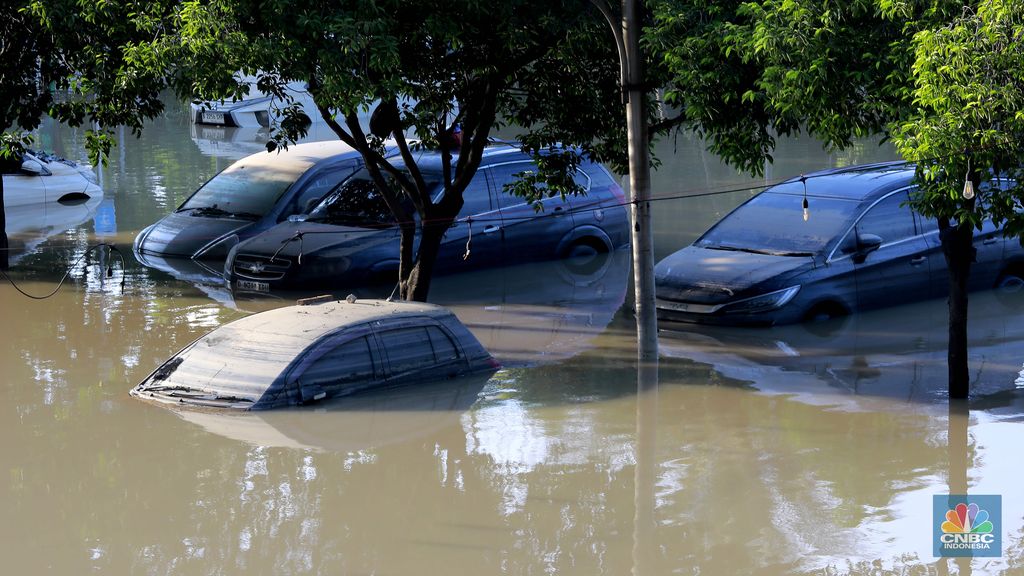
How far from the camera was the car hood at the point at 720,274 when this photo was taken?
16.0 meters

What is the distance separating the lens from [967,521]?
33.9ft

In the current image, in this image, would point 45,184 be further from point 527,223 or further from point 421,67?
point 421,67

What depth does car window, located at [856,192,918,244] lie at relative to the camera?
16688 mm

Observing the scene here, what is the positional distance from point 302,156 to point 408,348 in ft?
30.8

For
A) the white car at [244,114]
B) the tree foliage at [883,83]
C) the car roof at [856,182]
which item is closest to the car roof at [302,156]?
the car roof at [856,182]

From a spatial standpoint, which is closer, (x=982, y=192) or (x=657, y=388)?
(x=982, y=192)

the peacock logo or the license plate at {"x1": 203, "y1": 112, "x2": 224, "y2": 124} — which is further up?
the license plate at {"x1": 203, "y1": 112, "x2": 224, "y2": 124}

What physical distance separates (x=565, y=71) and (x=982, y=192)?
18.2 feet

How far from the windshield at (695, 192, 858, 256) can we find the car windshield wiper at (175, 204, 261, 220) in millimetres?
7393

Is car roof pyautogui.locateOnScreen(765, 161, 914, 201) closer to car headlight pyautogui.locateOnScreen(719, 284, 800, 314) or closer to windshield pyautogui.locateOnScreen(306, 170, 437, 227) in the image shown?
car headlight pyautogui.locateOnScreen(719, 284, 800, 314)

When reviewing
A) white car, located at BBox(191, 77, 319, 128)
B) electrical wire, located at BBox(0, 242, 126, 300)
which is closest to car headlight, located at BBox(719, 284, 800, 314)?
electrical wire, located at BBox(0, 242, 126, 300)

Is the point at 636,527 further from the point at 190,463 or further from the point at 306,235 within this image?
the point at 306,235

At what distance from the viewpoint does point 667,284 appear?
53.9ft

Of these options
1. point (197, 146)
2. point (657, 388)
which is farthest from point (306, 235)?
point (197, 146)
